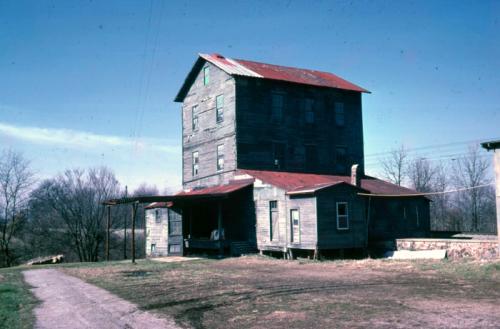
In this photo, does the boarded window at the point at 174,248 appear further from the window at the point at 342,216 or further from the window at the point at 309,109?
the window at the point at 309,109

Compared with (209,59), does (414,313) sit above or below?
below

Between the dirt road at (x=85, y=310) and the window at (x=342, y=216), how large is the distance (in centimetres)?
1392

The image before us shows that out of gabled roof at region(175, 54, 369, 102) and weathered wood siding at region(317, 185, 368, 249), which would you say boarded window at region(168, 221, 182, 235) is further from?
weathered wood siding at region(317, 185, 368, 249)

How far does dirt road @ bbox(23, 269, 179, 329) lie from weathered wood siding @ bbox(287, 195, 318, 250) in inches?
481

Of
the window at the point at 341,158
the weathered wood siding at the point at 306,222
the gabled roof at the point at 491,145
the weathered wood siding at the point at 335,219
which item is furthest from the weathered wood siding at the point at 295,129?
the gabled roof at the point at 491,145

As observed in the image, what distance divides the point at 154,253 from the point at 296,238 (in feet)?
45.7

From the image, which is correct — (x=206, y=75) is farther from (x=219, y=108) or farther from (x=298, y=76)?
(x=298, y=76)

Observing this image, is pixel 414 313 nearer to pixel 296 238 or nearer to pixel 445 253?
pixel 445 253

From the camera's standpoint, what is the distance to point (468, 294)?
13.2 m

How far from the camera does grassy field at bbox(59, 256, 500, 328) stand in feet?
33.3

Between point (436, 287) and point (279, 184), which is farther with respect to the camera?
point (279, 184)

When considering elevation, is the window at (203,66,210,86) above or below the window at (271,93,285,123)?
above

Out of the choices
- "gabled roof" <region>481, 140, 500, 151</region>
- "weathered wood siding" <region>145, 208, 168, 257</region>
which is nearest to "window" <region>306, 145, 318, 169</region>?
"weathered wood siding" <region>145, 208, 168, 257</region>

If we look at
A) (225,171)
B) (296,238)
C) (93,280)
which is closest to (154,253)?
(225,171)
